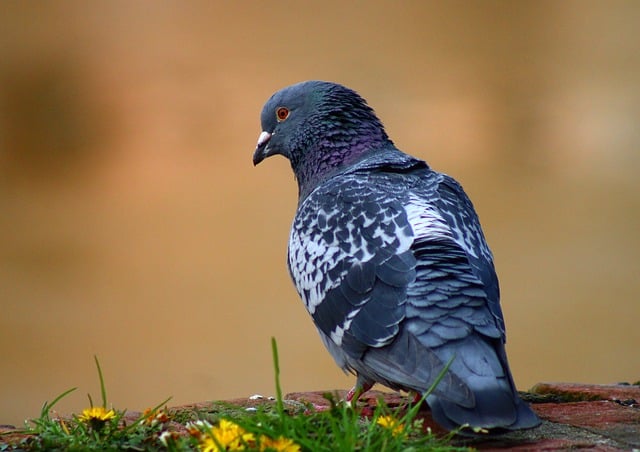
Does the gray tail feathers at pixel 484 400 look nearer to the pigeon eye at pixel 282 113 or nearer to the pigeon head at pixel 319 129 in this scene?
the pigeon head at pixel 319 129

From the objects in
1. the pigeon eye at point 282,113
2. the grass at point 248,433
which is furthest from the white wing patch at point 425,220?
the pigeon eye at point 282,113

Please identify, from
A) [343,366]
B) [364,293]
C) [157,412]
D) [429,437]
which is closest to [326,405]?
[343,366]

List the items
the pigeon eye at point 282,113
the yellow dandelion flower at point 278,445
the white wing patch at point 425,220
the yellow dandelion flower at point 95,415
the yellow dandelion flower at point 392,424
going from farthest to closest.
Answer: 1. the pigeon eye at point 282,113
2. the white wing patch at point 425,220
3. the yellow dandelion flower at point 95,415
4. the yellow dandelion flower at point 392,424
5. the yellow dandelion flower at point 278,445

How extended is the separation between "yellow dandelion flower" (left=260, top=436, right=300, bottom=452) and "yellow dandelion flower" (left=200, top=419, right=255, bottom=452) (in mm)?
39

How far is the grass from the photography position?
Answer: 1868mm

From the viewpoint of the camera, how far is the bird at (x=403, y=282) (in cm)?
228

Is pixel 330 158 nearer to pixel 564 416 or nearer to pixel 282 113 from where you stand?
pixel 282 113

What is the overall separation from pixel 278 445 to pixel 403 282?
0.86 meters

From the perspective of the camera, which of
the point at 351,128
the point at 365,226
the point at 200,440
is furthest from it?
the point at 351,128

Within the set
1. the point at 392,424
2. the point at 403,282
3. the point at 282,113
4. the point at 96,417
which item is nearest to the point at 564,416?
the point at 403,282

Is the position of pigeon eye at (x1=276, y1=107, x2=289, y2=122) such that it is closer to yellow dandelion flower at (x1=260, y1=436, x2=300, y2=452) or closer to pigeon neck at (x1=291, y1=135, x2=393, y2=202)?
pigeon neck at (x1=291, y1=135, x2=393, y2=202)

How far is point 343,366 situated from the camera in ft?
9.47

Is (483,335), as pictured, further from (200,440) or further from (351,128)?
(351,128)

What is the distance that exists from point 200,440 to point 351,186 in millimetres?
1418
